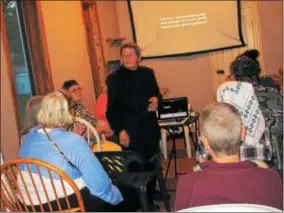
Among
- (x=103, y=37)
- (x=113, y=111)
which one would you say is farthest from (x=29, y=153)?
(x=103, y=37)

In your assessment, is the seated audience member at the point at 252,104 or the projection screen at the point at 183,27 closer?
the seated audience member at the point at 252,104

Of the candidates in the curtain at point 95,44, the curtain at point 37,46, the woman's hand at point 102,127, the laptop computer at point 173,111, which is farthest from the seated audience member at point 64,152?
the curtain at point 95,44

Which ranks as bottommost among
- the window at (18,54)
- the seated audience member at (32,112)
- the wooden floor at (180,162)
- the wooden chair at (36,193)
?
the wooden floor at (180,162)

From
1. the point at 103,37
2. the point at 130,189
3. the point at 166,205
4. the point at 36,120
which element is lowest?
the point at 166,205

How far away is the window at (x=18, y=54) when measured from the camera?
3852 millimetres

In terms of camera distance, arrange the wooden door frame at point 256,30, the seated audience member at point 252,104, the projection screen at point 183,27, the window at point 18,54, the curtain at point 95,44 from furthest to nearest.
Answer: the wooden door frame at point 256,30 → the projection screen at point 183,27 → the curtain at point 95,44 → the window at point 18,54 → the seated audience member at point 252,104

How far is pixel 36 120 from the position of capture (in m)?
2.06

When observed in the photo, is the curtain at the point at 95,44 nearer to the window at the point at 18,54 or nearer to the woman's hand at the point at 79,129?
the window at the point at 18,54

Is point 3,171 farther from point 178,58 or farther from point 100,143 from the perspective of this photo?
point 178,58

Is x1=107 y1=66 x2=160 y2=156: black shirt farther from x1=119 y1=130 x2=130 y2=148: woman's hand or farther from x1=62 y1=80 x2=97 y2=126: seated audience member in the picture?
x1=62 y1=80 x2=97 y2=126: seated audience member

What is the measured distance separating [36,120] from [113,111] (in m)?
0.81

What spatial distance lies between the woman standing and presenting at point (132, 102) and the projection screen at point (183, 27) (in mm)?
3572

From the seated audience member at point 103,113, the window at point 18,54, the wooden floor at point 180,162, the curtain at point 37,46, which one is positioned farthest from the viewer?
the curtain at point 37,46

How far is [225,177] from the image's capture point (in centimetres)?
136
